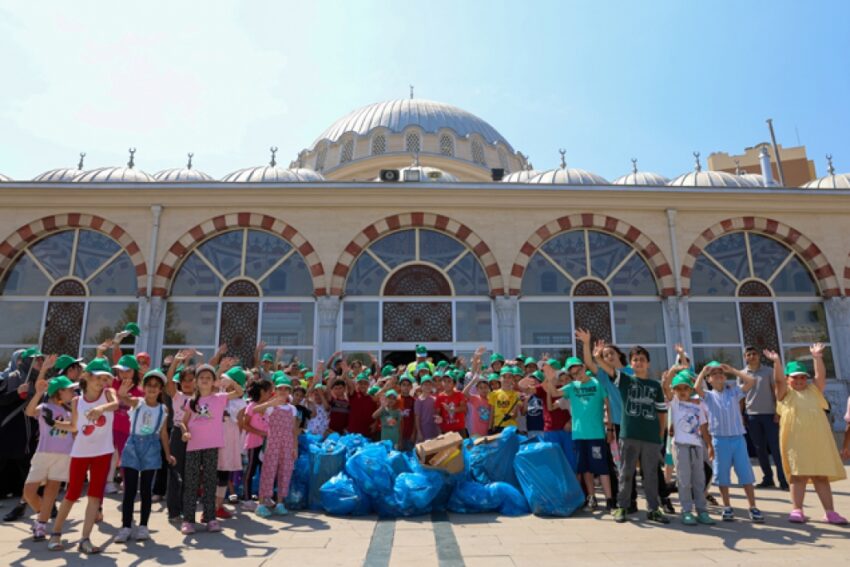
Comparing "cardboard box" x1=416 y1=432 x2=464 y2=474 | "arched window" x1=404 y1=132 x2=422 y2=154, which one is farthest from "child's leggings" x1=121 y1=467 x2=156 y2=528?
"arched window" x1=404 y1=132 x2=422 y2=154

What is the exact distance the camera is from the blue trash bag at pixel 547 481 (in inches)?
193

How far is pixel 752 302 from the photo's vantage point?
12359mm

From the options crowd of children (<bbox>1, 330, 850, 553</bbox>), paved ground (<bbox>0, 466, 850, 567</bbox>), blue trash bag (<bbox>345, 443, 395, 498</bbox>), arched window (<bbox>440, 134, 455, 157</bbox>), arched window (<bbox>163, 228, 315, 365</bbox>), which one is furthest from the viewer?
arched window (<bbox>440, 134, 455, 157</bbox>)

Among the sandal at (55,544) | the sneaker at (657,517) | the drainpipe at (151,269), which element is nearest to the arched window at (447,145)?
the drainpipe at (151,269)

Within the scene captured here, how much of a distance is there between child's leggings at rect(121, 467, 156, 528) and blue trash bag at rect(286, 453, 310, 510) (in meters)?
1.38

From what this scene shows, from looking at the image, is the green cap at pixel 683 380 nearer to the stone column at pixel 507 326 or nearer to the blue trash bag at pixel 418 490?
the blue trash bag at pixel 418 490

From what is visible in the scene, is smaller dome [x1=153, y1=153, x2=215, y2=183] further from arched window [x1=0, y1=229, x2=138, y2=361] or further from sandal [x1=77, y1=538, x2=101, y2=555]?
sandal [x1=77, y1=538, x2=101, y2=555]

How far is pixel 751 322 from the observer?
40.2ft

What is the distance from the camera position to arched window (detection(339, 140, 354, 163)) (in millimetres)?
20766

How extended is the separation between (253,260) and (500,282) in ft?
17.9

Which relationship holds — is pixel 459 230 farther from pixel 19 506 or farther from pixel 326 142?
pixel 326 142

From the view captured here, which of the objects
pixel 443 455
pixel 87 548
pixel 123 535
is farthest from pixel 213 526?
pixel 443 455

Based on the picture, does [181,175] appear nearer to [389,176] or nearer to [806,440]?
[389,176]

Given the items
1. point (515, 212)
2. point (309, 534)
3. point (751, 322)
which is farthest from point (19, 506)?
point (751, 322)
